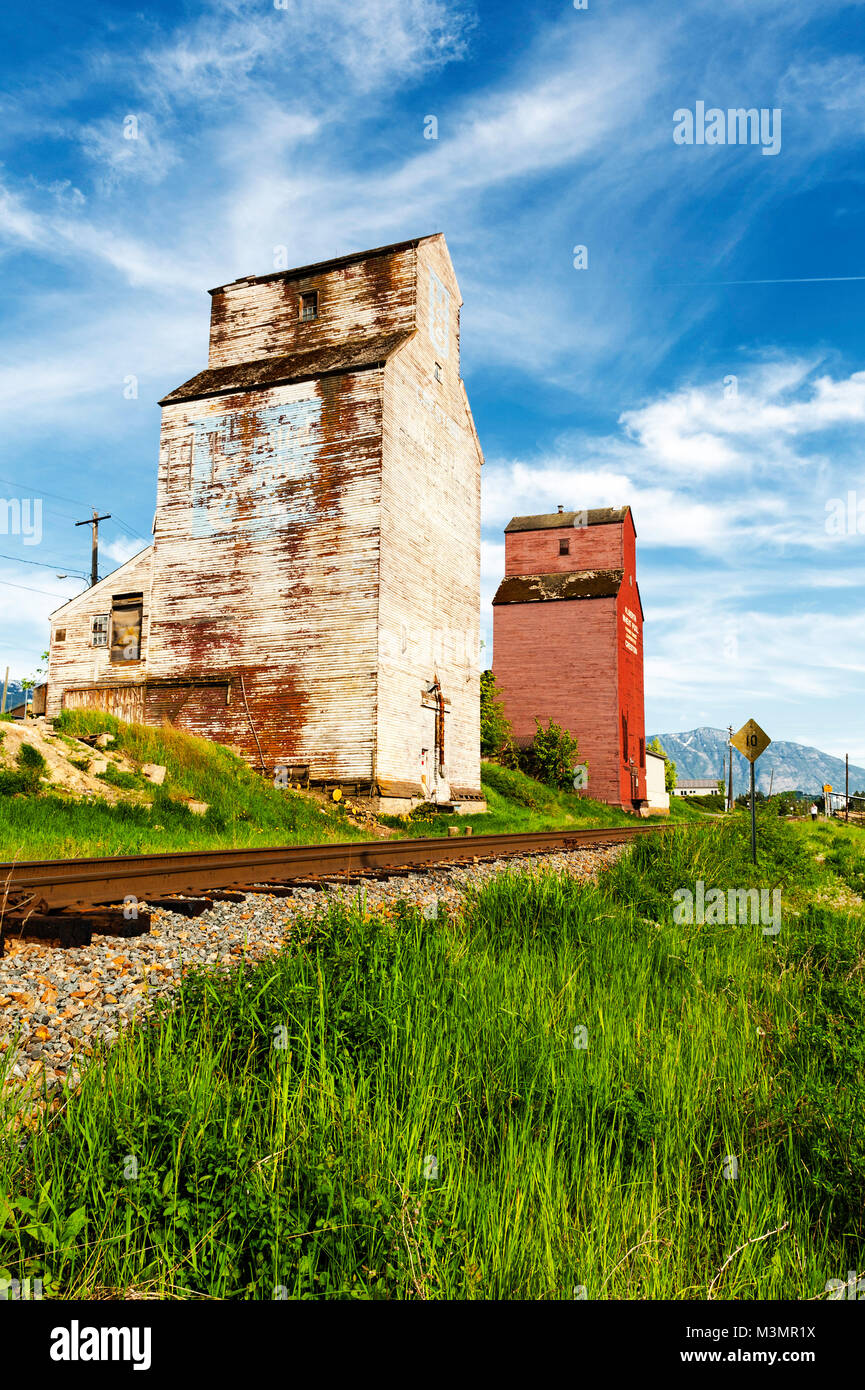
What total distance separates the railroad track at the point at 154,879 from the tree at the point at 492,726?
2366 cm

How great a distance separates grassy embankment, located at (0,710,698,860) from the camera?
38.0 feet

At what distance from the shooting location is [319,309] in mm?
26000

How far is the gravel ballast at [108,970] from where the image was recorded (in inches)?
147

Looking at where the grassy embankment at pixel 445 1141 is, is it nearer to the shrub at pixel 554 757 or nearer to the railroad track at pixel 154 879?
the railroad track at pixel 154 879

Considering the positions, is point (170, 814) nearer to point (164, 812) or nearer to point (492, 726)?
point (164, 812)

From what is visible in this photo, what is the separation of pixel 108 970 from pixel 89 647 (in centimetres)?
2425

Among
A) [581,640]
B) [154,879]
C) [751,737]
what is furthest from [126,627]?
[154,879]

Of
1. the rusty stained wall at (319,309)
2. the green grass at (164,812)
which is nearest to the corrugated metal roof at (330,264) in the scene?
the rusty stained wall at (319,309)

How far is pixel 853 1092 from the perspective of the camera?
412 centimetres

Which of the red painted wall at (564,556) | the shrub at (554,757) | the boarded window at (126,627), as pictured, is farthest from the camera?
the red painted wall at (564,556)

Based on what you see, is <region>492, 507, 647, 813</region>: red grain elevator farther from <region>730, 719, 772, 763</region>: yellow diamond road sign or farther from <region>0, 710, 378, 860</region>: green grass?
<region>730, 719, 772, 763</region>: yellow diamond road sign

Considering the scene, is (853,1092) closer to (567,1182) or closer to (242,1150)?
(567,1182)

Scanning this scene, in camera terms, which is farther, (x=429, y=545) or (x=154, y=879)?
(x=429, y=545)
